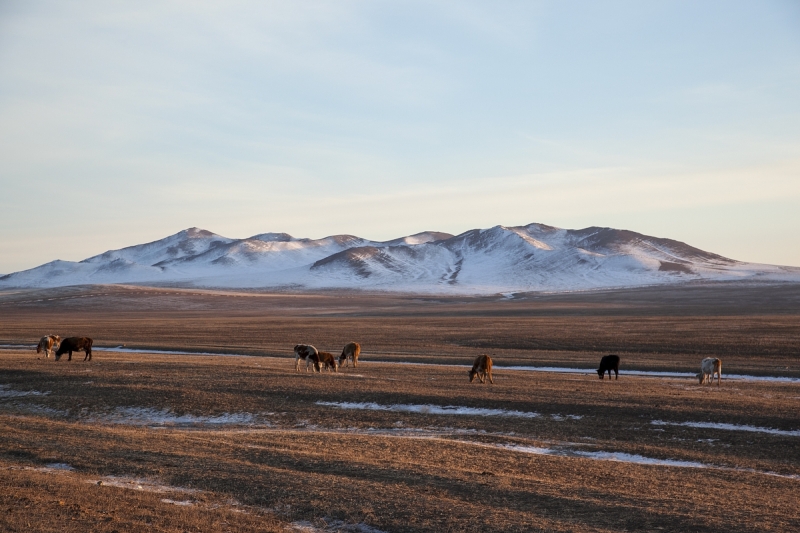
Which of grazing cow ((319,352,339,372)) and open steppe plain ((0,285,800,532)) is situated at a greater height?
grazing cow ((319,352,339,372))

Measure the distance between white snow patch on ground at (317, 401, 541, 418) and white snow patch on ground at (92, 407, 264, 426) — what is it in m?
3.05

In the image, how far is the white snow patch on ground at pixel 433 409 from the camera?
73.2 feet

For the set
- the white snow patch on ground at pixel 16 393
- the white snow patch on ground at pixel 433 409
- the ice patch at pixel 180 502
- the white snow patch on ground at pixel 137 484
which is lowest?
the white snow patch on ground at pixel 16 393

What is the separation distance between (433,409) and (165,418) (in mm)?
8629

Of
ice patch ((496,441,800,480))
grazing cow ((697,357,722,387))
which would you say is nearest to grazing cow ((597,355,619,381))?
grazing cow ((697,357,722,387))

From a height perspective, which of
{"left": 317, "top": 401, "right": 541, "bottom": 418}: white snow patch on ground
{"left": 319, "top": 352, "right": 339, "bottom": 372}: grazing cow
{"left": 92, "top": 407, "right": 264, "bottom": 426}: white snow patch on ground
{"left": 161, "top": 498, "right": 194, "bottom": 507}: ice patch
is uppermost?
{"left": 319, "top": 352, "right": 339, "bottom": 372}: grazing cow

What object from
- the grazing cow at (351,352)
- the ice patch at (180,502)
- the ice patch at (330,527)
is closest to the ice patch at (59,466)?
the ice patch at (180,502)

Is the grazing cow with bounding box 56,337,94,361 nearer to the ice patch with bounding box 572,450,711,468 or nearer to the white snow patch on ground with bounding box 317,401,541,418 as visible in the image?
A: the white snow patch on ground with bounding box 317,401,541,418

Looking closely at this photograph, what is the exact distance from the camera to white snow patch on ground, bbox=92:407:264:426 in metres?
21.5

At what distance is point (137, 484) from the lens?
12.6m

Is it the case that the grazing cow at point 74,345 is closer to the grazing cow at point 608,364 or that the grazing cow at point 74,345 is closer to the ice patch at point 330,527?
the grazing cow at point 608,364

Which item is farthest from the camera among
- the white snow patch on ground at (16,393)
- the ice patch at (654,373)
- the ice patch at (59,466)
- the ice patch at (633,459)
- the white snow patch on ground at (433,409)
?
the ice patch at (654,373)

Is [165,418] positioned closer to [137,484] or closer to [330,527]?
[137,484]

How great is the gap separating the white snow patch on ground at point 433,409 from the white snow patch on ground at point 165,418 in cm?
305
